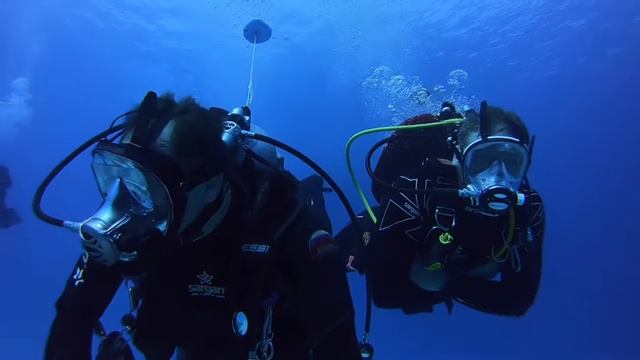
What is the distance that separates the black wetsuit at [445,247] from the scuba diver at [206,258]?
0.96 m

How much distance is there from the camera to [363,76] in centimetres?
3281

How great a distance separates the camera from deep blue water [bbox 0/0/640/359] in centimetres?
2320

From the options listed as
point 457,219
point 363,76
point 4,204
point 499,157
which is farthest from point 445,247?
point 363,76

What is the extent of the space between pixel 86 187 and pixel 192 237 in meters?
73.4

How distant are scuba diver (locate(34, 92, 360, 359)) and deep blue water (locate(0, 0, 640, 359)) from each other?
35.8 ft

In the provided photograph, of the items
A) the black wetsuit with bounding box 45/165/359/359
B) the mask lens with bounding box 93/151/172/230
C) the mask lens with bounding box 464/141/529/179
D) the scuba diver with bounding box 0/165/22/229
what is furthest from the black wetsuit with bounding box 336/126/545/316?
the scuba diver with bounding box 0/165/22/229

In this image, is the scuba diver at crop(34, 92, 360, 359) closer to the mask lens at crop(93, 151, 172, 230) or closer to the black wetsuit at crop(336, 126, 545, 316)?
the mask lens at crop(93, 151, 172, 230)

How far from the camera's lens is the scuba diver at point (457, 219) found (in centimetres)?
338

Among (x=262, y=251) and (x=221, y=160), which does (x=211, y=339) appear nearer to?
(x=262, y=251)

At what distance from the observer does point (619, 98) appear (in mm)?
35219

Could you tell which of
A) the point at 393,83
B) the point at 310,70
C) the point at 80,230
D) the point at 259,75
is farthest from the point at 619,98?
the point at 80,230

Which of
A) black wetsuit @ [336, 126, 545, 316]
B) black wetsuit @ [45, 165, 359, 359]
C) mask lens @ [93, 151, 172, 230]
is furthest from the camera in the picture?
black wetsuit @ [336, 126, 545, 316]

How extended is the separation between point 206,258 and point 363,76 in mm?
31474

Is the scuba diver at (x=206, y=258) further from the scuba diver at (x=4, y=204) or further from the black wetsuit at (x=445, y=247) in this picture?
the scuba diver at (x=4, y=204)
